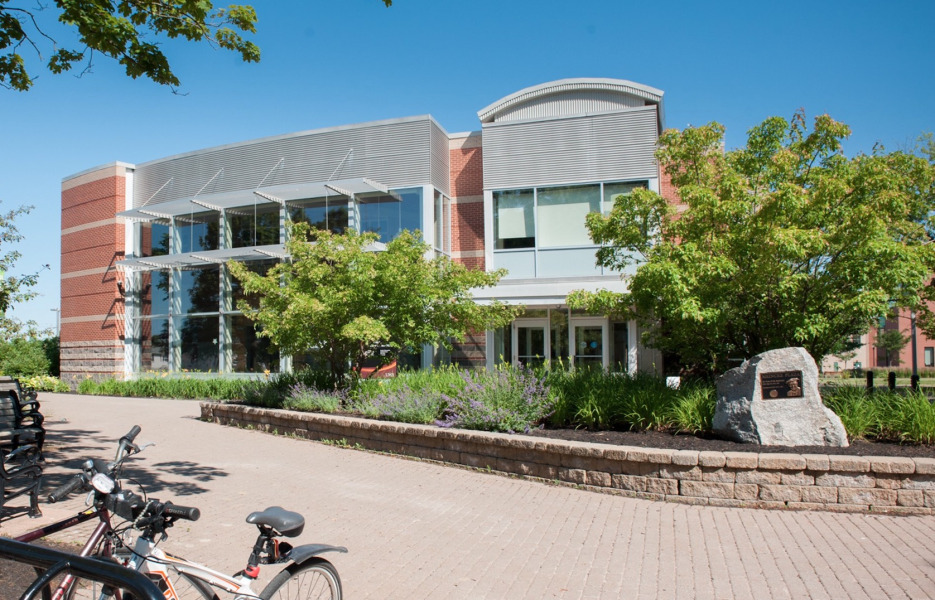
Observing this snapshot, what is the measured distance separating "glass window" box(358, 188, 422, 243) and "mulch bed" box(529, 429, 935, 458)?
461 inches

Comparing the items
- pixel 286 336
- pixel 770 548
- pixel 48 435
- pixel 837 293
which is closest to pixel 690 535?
pixel 770 548

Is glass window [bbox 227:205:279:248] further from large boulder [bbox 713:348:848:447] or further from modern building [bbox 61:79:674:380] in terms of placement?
large boulder [bbox 713:348:848:447]

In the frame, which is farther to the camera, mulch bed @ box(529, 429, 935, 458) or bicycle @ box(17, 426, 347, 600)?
mulch bed @ box(529, 429, 935, 458)

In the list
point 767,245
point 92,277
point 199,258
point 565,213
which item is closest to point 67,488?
point 767,245

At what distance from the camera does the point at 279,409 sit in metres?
13.0

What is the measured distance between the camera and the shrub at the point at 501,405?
9.45m

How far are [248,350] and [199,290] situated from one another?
10.00 feet

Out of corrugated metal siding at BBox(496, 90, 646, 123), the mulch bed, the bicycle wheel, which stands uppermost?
corrugated metal siding at BBox(496, 90, 646, 123)

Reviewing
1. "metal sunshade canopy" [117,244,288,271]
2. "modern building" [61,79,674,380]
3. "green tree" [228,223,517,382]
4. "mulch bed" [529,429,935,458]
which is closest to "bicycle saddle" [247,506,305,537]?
"mulch bed" [529,429,935,458]

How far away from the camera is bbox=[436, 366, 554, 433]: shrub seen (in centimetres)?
945

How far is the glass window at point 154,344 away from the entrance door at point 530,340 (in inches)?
496

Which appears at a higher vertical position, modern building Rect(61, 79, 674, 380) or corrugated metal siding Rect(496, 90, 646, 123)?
corrugated metal siding Rect(496, 90, 646, 123)

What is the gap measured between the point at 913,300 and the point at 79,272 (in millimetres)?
26472

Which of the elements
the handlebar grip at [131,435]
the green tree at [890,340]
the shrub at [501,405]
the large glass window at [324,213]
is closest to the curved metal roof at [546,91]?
the large glass window at [324,213]
